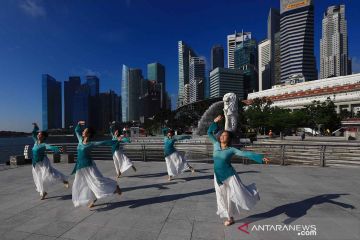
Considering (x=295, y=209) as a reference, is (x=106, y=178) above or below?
above

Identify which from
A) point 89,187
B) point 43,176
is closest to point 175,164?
point 89,187

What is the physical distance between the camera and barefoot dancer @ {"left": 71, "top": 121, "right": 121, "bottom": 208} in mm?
6125

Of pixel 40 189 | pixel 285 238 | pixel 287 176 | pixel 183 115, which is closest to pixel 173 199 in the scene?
pixel 285 238

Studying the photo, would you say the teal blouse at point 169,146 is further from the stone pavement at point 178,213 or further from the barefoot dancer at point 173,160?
the stone pavement at point 178,213

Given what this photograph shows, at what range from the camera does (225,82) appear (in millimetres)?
178250

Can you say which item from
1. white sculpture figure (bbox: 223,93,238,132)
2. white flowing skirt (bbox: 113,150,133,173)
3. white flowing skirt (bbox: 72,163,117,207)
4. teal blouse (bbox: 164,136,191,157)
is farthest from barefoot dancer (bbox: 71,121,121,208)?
white sculpture figure (bbox: 223,93,238,132)

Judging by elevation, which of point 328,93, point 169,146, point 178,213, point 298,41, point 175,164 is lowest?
point 178,213

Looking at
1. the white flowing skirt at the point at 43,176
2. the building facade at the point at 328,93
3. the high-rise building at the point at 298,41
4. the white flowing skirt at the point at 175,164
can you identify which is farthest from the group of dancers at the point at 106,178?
the high-rise building at the point at 298,41

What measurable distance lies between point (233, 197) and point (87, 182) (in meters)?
3.55

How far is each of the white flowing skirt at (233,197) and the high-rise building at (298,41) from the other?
594 ft

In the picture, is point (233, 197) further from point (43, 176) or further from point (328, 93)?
point (328, 93)

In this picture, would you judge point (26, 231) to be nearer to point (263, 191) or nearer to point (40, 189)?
point (40, 189)

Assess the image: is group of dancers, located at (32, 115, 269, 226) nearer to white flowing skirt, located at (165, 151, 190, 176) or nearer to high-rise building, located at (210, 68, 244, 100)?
white flowing skirt, located at (165, 151, 190, 176)

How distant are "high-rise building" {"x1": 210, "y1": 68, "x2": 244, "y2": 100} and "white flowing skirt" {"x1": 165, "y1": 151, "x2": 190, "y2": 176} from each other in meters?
166
